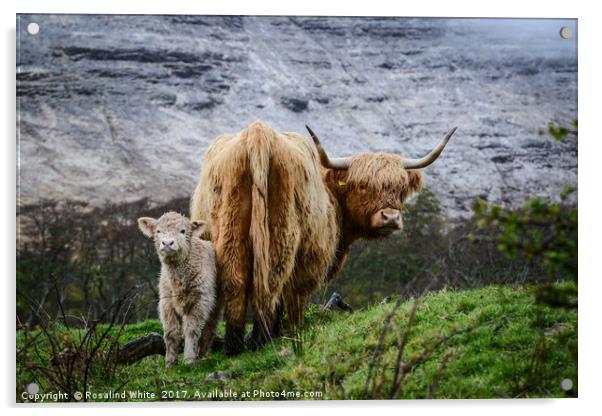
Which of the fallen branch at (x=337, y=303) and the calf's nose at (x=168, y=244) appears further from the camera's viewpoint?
the fallen branch at (x=337, y=303)

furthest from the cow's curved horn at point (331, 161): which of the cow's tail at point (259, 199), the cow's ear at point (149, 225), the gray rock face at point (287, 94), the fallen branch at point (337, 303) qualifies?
the cow's ear at point (149, 225)

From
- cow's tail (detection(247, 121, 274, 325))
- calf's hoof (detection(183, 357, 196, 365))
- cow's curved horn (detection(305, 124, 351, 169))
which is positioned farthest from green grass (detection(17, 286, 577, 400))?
cow's curved horn (detection(305, 124, 351, 169))

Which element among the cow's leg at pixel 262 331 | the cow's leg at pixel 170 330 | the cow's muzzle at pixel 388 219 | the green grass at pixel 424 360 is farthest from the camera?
the cow's muzzle at pixel 388 219

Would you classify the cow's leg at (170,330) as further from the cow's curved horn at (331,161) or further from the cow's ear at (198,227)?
the cow's curved horn at (331,161)

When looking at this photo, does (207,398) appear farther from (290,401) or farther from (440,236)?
(440,236)

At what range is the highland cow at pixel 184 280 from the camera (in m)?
6.54

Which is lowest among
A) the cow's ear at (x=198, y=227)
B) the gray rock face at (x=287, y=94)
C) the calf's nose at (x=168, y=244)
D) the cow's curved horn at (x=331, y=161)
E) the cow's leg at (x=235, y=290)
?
the cow's leg at (x=235, y=290)

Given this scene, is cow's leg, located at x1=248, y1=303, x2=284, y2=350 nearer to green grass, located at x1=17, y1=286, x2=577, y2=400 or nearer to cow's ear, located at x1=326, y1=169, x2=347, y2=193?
green grass, located at x1=17, y1=286, x2=577, y2=400

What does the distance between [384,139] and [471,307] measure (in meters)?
1.97

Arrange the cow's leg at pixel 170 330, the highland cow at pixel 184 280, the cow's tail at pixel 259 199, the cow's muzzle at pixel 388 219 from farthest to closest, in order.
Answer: the cow's muzzle at pixel 388 219
the cow's leg at pixel 170 330
the highland cow at pixel 184 280
the cow's tail at pixel 259 199

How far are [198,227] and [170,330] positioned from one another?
86 cm

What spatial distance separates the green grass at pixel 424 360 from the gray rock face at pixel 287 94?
4.21ft
